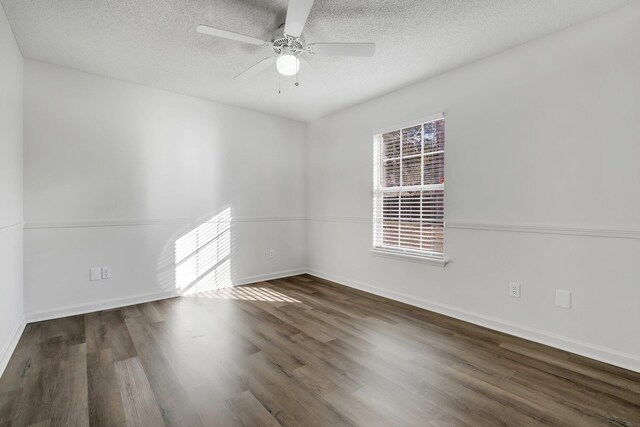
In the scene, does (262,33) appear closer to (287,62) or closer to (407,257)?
(287,62)

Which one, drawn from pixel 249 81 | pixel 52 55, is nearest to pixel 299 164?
pixel 249 81

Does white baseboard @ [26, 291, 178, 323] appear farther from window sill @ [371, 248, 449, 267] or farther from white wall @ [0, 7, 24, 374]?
window sill @ [371, 248, 449, 267]

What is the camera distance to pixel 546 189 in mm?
2504

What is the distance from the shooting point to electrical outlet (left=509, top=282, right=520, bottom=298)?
2.65 metres

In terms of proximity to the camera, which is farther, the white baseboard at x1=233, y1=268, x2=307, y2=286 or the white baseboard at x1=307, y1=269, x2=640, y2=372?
the white baseboard at x1=233, y1=268, x2=307, y2=286

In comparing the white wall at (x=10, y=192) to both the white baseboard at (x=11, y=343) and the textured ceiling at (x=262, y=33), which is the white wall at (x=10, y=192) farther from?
the textured ceiling at (x=262, y=33)

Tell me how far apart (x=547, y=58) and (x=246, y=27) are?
7.88 ft

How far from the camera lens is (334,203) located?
15.0ft

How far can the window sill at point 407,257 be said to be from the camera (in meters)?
3.21

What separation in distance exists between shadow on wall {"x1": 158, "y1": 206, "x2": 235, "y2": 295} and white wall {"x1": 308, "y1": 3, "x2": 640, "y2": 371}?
7.60ft

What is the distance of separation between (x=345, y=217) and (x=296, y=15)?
9.27ft

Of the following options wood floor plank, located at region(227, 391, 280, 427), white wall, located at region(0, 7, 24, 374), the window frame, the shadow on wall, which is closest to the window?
the window frame

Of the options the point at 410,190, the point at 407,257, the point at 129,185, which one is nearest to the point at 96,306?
the point at 129,185

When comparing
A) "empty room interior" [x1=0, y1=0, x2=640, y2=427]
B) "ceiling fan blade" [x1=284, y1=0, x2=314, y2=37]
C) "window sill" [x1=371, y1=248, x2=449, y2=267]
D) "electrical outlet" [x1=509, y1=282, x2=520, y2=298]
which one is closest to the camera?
"ceiling fan blade" [x1=284, y1=0, x2=314, y2=37]
